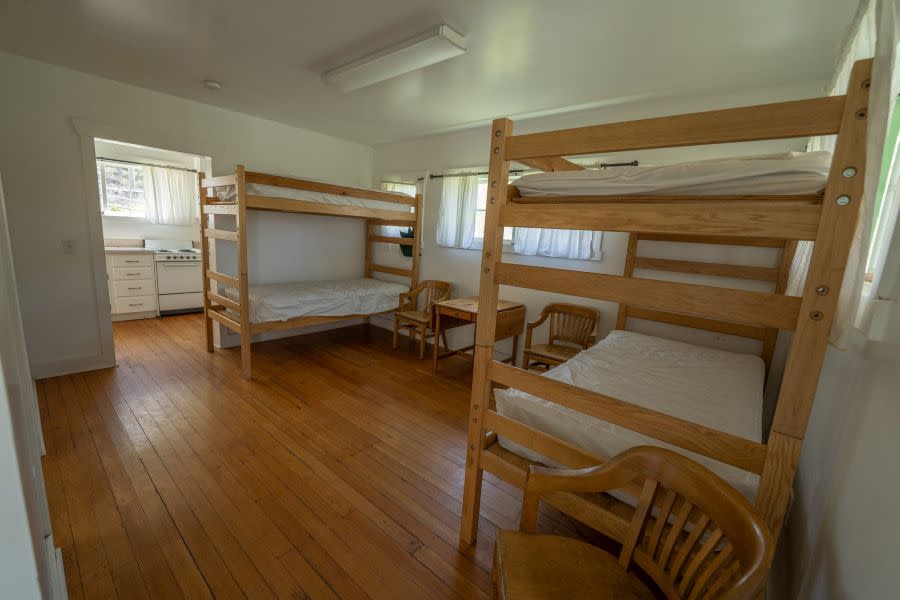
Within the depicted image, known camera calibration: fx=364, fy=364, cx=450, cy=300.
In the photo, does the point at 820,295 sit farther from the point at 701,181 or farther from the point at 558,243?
the point at 558,243

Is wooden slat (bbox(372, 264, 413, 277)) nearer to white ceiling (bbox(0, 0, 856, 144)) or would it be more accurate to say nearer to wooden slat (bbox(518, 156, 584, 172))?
white ceiling (bbox(0, 0, 856, 144))

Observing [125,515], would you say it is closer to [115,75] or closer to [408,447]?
[408,447]

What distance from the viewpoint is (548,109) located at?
10.4ft

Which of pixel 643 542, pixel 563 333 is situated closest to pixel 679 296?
pixel 643 542

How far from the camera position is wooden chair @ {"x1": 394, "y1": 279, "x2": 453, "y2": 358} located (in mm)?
3980

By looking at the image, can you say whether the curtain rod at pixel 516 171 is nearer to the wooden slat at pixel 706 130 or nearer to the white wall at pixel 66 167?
the wooden slat at pixel 706 130

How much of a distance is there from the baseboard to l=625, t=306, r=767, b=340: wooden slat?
4.65m

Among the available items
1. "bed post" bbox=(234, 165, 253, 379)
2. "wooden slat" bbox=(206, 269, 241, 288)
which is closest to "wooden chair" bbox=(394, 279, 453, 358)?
"bed post" bbox=(234, 165, 253, 379)

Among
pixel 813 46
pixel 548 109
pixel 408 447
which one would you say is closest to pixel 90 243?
pixel 408 447

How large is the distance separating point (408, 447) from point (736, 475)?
1.71 meters

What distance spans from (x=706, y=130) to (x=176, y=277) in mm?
6220

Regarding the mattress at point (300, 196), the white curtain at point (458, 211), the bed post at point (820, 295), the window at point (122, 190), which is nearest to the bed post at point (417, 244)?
the white curtain at point (458, 211)

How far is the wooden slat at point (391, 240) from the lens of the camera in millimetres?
4545

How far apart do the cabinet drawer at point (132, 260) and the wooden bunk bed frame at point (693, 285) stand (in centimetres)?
545
